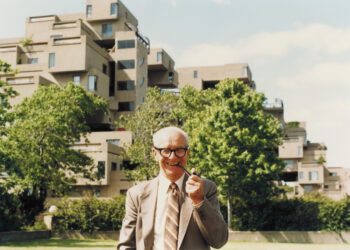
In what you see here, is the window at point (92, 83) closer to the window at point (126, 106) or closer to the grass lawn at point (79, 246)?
the window at point (126, 106)

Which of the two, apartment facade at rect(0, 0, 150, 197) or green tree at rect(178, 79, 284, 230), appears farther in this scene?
apartment facade at rect(0, 0, 150, 197)

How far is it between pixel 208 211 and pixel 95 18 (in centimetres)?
7341

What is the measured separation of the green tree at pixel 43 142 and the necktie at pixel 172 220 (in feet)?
92.0

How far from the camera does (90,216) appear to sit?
3462cm

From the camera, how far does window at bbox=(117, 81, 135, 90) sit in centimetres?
6769

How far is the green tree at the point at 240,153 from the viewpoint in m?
34.5

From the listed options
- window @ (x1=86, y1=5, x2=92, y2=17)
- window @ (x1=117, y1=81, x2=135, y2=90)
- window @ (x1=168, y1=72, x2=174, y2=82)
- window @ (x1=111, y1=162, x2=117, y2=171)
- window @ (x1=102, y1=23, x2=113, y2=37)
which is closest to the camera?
window @ (x1=111, y1=162, x2=117, y2=171)

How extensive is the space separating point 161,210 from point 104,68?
2569 inches

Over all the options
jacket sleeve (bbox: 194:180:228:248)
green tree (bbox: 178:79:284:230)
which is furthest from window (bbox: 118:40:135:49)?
jacket sleeve (bbox: 194:180:228:248)

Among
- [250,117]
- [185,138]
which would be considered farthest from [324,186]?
[185,138]

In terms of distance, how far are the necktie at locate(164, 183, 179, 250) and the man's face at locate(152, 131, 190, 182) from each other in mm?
99

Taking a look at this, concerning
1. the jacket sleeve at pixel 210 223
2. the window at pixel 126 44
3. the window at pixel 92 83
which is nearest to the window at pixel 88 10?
the window at pixel 126 44

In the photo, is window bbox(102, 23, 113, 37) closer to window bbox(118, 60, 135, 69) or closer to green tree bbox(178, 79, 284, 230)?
window bbox(118, 60, 135, 69)

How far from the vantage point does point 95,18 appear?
7388 centimetres
